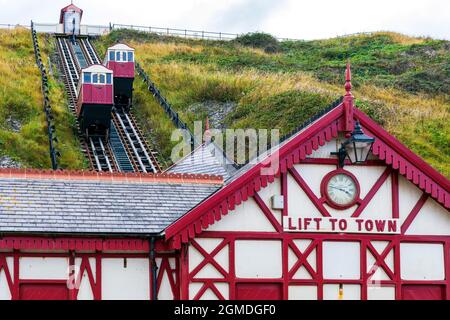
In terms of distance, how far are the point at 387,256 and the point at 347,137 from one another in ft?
8.39

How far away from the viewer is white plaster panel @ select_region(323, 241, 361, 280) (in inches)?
907

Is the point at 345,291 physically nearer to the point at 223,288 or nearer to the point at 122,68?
the point at 223,288

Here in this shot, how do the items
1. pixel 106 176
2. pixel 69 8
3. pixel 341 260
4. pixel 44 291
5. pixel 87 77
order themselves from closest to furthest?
1. pixel 44 291
2. pixel 341 260
3. pixel 106 176
4. pixel 87 77
5. pixel 69 8

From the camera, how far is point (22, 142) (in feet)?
183

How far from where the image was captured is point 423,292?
2347 centimetres

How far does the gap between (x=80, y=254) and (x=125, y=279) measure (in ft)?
3.41

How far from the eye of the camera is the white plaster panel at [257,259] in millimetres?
22656

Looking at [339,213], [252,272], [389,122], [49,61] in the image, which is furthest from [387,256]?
[49,61]

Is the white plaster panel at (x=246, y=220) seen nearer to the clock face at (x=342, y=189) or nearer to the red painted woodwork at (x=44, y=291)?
the clock face at (x=342, y=189)

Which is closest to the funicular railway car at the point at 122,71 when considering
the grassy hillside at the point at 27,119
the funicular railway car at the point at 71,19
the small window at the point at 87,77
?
the grassy hillside at the point at 27,119

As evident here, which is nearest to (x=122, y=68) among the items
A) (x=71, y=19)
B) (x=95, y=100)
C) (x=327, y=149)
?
(x=95, y=100)

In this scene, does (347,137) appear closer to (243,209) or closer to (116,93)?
(243,209)

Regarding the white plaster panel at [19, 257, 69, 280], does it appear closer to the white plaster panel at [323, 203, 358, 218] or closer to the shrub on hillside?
the white plaster panel at [323, 203, 358, 218]
